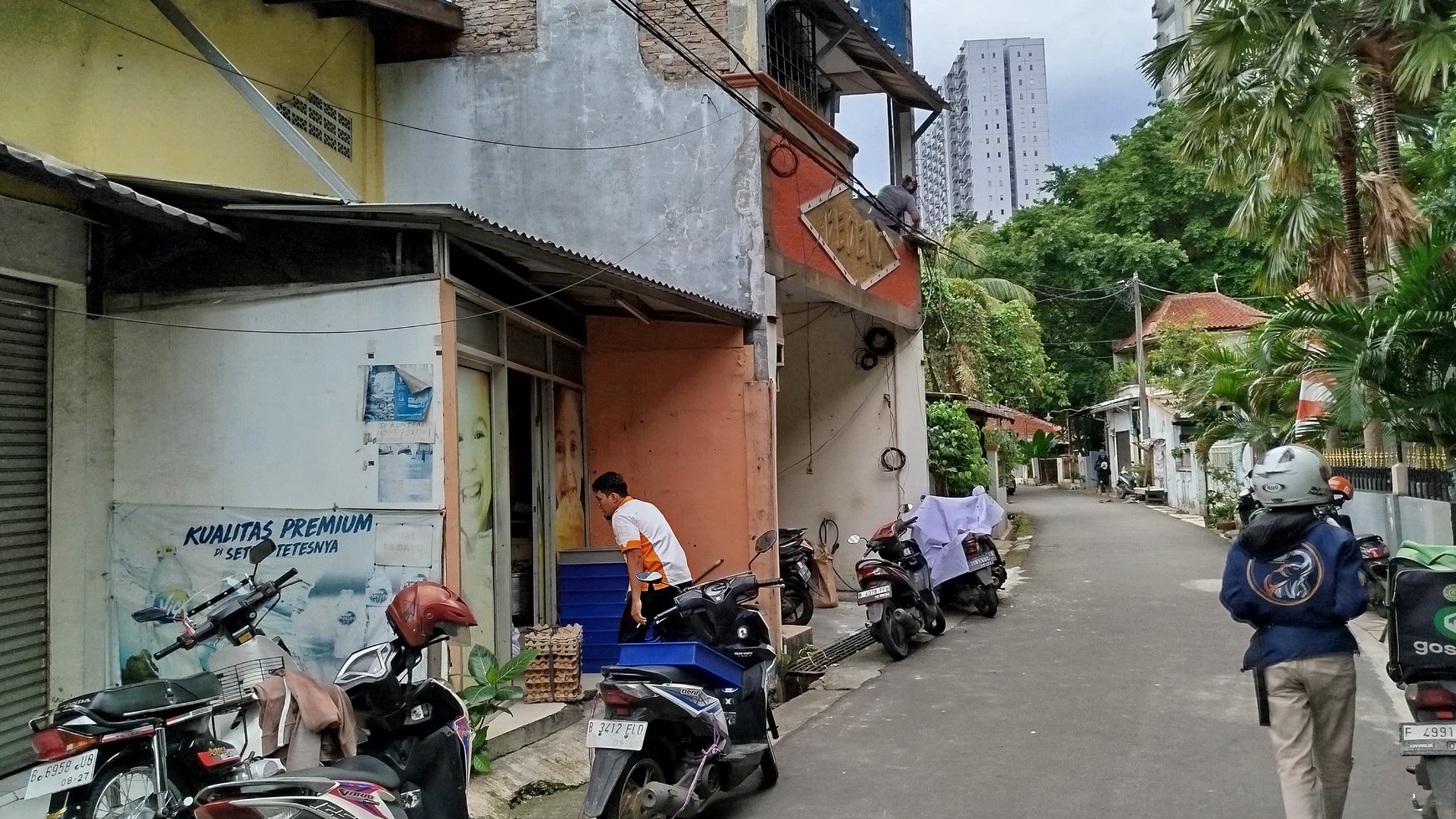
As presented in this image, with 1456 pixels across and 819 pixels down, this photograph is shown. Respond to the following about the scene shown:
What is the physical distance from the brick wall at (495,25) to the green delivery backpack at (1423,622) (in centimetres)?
880

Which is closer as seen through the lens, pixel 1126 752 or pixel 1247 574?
pixel 1247 574

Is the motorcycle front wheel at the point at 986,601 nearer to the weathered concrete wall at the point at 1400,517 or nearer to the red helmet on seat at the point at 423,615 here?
the weathered concrete wall at the point at 1400,517

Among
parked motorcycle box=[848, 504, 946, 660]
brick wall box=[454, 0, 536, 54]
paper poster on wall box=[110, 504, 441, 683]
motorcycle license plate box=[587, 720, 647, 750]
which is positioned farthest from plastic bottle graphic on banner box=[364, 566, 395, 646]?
brick wall box=[454, 0, 536, 54]

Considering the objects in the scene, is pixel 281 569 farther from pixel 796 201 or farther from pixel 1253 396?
pixel 1253 396

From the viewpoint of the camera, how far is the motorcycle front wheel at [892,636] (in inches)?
407

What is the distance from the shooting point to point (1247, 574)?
15.0ft

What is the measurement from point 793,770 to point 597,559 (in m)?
2.88

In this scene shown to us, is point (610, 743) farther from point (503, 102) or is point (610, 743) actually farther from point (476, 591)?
point (503, 102)

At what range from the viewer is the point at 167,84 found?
324 inches

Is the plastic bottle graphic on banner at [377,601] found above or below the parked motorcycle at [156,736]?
above

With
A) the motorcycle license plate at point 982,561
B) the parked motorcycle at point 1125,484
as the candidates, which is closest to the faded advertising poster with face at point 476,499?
the motorcycle license plate at point 982,561

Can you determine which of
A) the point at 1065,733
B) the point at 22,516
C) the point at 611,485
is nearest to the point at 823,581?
the point at 1065,733

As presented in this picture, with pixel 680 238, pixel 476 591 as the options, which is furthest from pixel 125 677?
pixel 680 238

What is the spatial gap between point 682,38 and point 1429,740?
827cm
